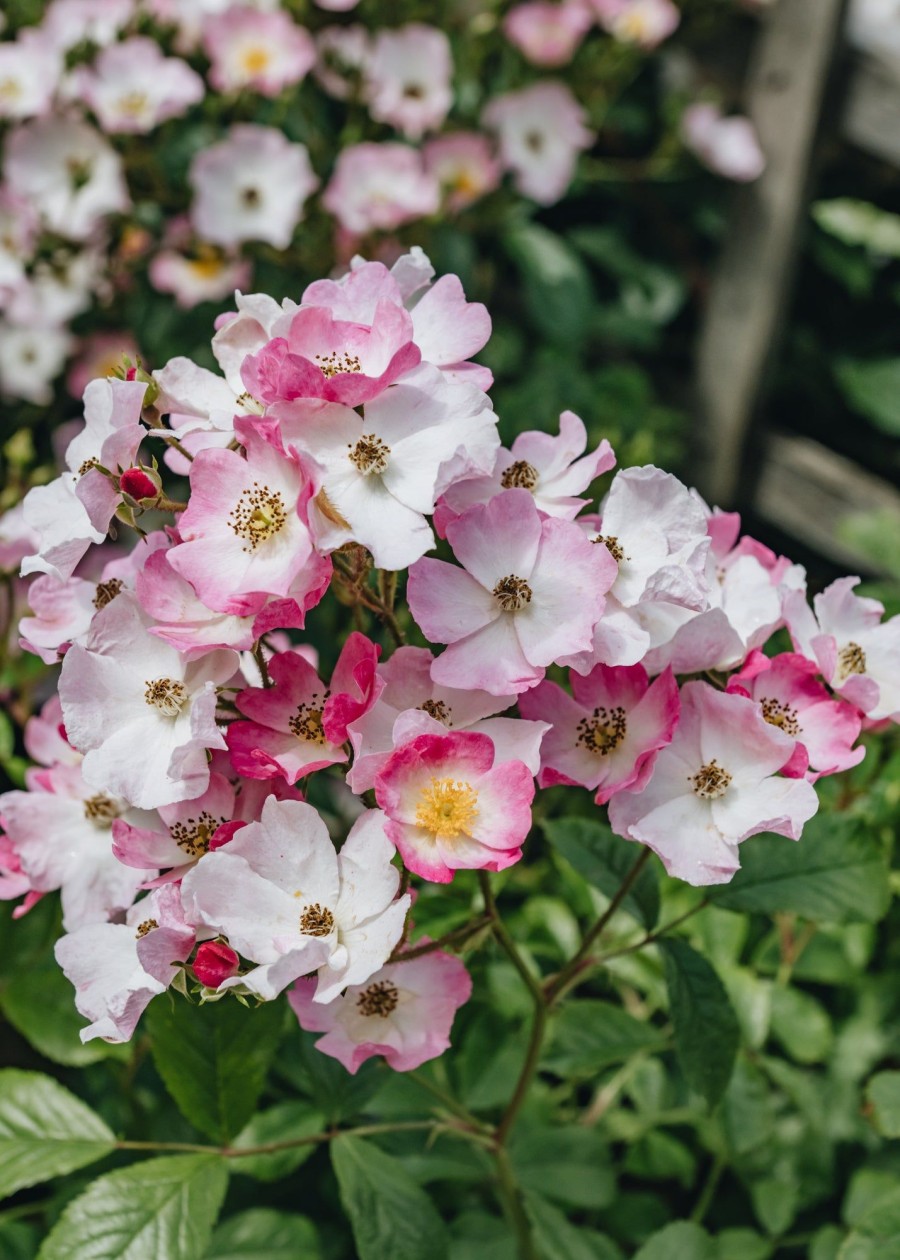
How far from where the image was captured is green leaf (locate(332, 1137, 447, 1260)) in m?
0.78

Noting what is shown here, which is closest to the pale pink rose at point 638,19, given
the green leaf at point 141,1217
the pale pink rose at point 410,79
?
the pale pink rose at point 410,79

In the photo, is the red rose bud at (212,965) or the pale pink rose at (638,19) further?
the pale pink rose at (638,19)

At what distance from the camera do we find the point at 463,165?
1905mm

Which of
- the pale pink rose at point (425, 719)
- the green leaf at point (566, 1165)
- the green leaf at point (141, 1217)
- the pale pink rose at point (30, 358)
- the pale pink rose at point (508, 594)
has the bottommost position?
the pale pink rose at point (30, 358)

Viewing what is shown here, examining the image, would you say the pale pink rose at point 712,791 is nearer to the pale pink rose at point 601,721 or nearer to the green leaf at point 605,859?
the pale pink rose at point 601,721

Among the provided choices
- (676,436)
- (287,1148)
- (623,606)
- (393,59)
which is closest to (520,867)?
(287,1148)

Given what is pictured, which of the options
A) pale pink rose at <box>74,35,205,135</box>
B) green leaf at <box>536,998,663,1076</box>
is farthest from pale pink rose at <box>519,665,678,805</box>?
pale pink rose at <box>74,35,205,135</box>

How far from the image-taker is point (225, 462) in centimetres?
66

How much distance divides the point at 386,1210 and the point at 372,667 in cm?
37

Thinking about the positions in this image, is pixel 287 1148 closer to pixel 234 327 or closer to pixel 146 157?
pixel 234 327

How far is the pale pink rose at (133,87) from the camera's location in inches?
67.1

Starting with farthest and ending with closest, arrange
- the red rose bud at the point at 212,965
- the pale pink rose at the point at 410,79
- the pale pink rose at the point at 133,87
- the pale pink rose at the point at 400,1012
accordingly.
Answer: the pale pink rose at the point at 410,79
the pale pink rose at the point at 133,87
the pale pink rose at the point at 400,1012
the red rose bud at the point at 212,965

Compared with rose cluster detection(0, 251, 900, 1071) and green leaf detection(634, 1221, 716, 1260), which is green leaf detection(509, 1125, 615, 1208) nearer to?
green leaf detection(634, 1221, 716, 1260)

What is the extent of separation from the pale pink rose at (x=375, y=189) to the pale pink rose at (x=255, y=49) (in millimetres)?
132
